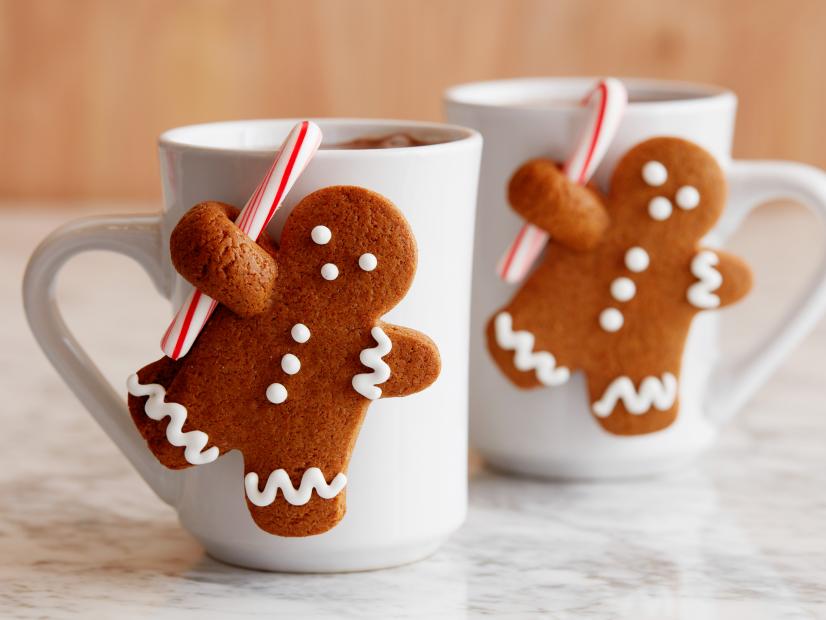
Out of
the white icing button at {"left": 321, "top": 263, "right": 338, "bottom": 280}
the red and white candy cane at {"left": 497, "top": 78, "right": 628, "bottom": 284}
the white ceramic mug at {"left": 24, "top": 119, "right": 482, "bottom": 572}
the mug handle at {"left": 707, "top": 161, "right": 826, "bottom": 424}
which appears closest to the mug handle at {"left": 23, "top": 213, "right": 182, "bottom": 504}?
the white ceramic mug at {"left": 24, "top": 119, "right": 482, "bottom": 572}

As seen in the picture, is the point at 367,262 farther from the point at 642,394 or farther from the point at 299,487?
the point at 642,394

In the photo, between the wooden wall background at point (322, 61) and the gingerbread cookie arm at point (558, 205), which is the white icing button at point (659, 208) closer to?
the gingerbread cookie arm at point (558, 205)

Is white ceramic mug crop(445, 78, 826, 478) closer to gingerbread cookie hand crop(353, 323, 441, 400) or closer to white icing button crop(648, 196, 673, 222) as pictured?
white icing button crop(648, 196, 673, 222)

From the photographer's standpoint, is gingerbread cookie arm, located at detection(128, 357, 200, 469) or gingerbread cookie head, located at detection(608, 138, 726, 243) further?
gingerbread cookie head, located at detection(608, 138, 726, 243)

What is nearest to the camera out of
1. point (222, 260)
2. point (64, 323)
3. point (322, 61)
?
point (222, 260)

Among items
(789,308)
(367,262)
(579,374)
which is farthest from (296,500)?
(789,308)
